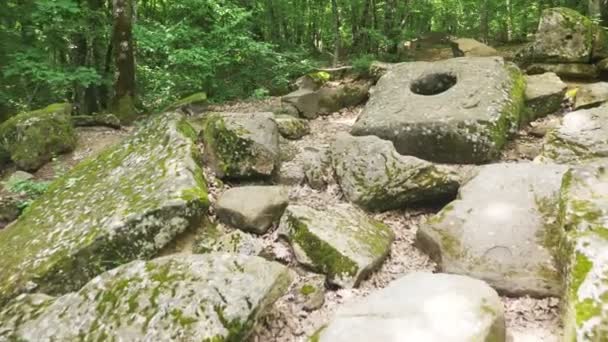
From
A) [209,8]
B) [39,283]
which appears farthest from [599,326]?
[209,8]

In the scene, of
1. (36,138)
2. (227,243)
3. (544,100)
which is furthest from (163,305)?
(544,100)

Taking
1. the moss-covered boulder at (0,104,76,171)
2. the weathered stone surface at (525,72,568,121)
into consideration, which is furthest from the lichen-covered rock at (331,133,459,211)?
the moss-covered boulder at (0,104,76,171)

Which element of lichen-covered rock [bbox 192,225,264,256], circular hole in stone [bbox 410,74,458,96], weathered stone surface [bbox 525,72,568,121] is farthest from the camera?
circular hole in stone [bbox 410,74,458,96]

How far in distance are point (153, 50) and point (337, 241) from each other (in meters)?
5.53

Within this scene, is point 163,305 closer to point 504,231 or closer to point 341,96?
point 504,231

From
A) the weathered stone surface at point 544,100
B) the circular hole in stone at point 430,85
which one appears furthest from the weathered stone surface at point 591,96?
the circular hole in stone at point 430,85

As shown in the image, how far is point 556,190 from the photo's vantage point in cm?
390

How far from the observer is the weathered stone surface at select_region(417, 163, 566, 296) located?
10.8 feet

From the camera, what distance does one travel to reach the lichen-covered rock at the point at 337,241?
12.1ft

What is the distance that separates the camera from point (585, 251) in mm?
2740

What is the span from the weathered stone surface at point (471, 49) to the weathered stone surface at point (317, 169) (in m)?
6.03

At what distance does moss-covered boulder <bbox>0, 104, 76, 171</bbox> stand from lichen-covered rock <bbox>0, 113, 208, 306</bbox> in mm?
1792

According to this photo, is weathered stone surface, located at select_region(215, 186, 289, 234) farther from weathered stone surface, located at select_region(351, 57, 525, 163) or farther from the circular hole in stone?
the circular hole in stone

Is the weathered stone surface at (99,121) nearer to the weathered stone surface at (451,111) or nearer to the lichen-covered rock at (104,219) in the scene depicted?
→ the lichen-covered rock at (104,219)
